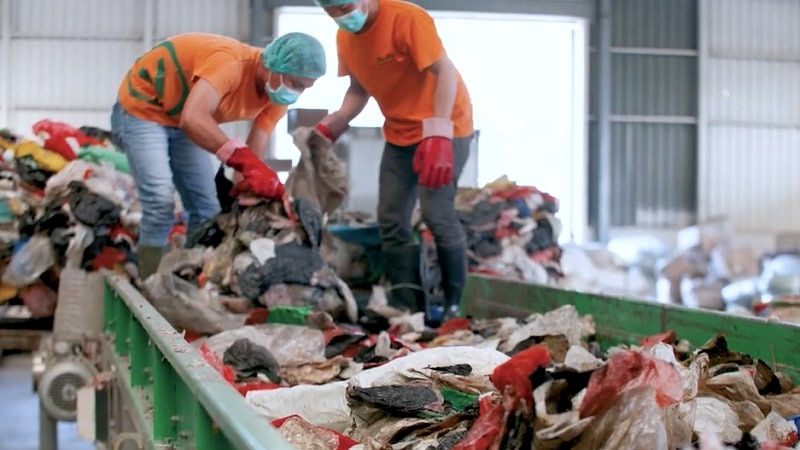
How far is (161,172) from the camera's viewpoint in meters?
3.58

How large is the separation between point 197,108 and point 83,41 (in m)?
8.54

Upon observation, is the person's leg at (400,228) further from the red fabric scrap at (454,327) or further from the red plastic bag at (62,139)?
the red plastic bag at (62,139)

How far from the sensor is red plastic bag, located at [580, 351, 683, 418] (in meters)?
1.03

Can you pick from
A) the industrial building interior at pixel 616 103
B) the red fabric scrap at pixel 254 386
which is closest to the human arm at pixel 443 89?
the red fabric scrap at pixel 254 386

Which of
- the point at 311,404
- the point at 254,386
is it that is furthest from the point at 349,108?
the point at 311,404

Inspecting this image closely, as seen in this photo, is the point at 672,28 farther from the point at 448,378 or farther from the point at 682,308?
the point at 448,378

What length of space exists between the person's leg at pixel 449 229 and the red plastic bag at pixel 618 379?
2.43 metres

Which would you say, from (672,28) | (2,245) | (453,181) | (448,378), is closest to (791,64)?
(672,28)

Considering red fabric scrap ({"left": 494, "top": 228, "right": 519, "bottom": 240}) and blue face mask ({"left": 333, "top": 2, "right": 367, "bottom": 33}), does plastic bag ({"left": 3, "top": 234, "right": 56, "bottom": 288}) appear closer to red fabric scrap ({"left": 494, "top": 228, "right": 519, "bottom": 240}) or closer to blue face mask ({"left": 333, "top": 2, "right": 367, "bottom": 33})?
blue face mask ({"left": 333, "top": 2, "right": 367, "bottom": 33})

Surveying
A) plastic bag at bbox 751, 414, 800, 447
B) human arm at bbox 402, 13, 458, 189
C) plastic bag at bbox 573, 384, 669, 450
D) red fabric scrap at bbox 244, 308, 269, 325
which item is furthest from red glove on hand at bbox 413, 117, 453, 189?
plastic bag at bbox 573, 384, 669, 450

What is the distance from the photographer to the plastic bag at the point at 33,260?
4.21 metres

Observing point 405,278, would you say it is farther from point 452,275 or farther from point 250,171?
point 250,171

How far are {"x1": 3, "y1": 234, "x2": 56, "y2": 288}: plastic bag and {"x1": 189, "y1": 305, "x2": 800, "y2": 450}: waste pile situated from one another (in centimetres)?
195

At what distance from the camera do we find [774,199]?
11867 mm
